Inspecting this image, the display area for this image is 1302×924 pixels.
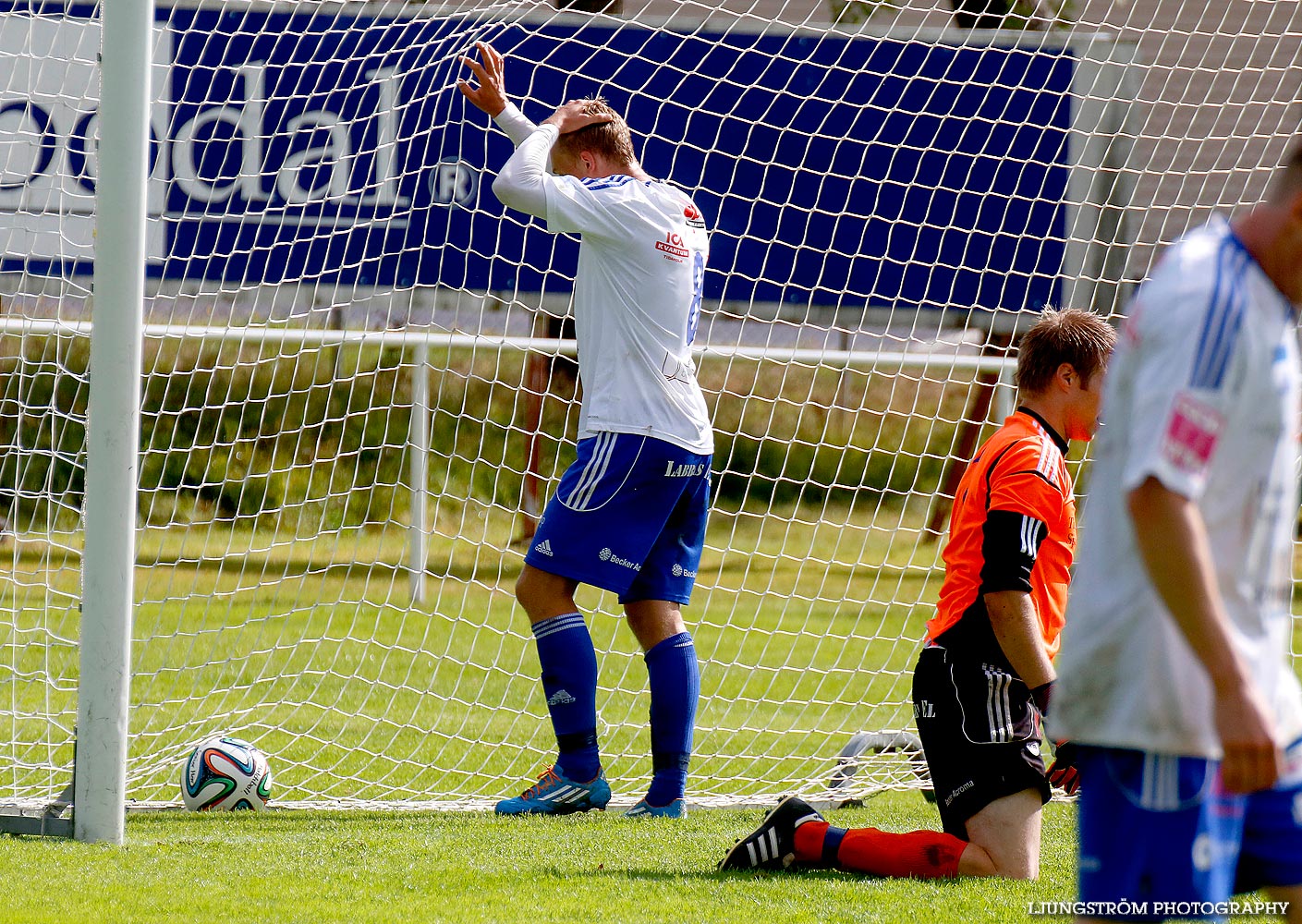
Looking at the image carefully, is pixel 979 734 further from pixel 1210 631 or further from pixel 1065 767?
pixel 1210 631

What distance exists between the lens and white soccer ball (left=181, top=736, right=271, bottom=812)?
13.4 feet

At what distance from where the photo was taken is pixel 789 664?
7.12m

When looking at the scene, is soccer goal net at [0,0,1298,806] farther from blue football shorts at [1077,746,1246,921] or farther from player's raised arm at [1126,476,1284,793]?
player's raised arm at [1126,476,1284,793]

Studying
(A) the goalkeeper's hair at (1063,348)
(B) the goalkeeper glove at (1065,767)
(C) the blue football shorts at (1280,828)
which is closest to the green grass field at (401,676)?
(B) the goalkeeper glove at (1065,767)

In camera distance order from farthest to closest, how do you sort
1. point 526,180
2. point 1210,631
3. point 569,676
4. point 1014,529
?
point 569,676 → point 526,180 → point 1014,529 → point 1210,631

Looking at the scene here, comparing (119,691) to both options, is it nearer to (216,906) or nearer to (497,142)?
(216,906)

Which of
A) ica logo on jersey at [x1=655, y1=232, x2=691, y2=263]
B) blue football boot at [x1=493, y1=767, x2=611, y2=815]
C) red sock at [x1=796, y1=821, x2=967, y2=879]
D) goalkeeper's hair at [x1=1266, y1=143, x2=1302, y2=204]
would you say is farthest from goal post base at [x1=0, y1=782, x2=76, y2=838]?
goalkeeper's hair at [x1=1266, y1=143, x2=1302, y2=204]

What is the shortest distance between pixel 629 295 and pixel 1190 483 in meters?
2.62

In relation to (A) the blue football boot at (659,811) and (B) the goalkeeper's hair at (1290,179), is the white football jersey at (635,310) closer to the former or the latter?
(A) the blue football boot at (659,811)

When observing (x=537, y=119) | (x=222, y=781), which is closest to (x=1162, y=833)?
(x=222, y=781)

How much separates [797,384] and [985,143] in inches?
151

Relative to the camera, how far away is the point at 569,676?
394 centimetres

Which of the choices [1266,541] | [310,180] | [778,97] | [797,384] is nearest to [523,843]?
[1266,541]

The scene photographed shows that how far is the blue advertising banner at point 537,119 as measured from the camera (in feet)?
17.5
